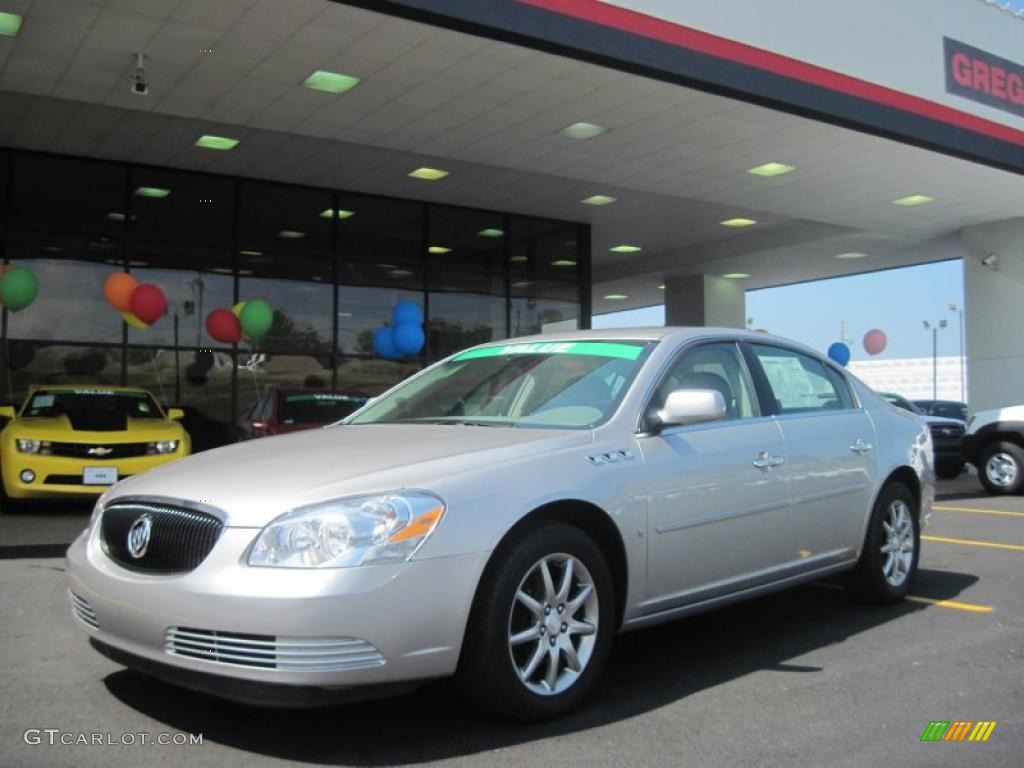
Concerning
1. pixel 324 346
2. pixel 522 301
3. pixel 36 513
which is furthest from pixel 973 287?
pixel 36 513

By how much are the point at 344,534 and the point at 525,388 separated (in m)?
1.56

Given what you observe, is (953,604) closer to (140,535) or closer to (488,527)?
(488,527)

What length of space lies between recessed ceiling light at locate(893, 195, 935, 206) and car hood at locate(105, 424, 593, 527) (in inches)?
597

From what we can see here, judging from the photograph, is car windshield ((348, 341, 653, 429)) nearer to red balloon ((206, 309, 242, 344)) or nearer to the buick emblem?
the buick emblem

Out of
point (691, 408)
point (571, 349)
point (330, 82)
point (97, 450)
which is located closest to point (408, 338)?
point (330, 82)

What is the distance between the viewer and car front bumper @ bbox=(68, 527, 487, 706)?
3125mm

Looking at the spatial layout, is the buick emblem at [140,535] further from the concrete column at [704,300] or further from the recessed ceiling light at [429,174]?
the concrete column at [704,300]

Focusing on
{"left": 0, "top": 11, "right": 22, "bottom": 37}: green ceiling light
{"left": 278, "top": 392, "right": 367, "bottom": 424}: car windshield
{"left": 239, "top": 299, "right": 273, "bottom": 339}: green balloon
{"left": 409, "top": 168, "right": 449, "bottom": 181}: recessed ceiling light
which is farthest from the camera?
{"left": 409, "top": 168, "right": 449, "bottom": 181}: recessed ceiling light

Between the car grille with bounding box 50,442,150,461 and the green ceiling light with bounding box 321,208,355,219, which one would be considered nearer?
the car grille with bounding box 50,442,150,461

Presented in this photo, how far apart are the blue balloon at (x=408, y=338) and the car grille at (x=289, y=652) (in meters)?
13.3

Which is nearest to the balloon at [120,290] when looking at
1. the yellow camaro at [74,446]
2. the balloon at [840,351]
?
the yellow camaro at [74,446]

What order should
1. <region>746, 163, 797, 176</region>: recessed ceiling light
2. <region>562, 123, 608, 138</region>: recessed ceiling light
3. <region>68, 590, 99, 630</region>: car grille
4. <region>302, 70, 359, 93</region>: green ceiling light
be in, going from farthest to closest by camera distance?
<region>746, 163, 797, 176</region>: recessed ceiling light, <region>562, 123, 608, 138</region>: recessed ceiling light, <region>302, 70, 359, 93</region>: green ceiling light, <region>68, 590, 99, 630</region>: car grille

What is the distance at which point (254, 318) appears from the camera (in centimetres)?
1451

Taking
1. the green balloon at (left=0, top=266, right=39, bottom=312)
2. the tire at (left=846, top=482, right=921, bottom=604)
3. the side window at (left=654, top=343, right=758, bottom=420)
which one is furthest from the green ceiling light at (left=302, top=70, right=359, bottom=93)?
the tire at (left=846, top=482, right=921, bottom=604)
